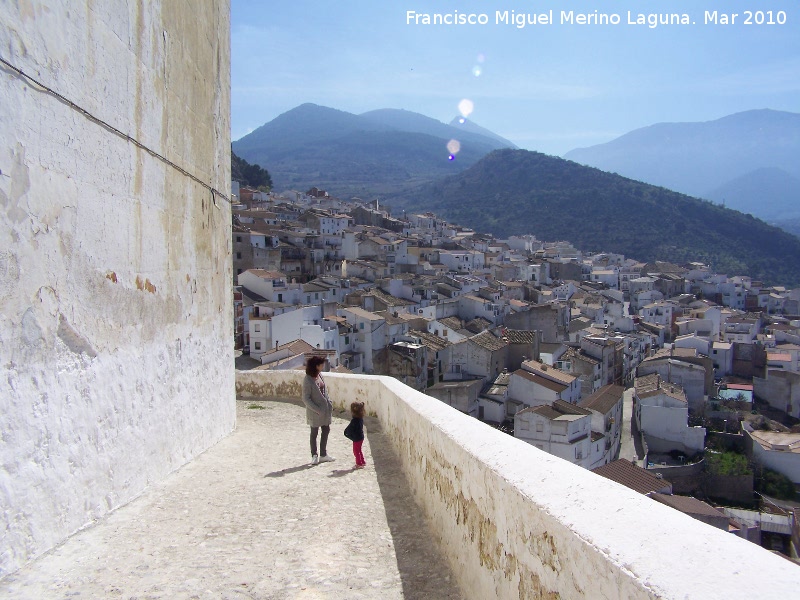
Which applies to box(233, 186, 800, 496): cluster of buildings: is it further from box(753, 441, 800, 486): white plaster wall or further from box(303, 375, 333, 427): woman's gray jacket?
box(303, 375, 333, 427): woman's gray jacket

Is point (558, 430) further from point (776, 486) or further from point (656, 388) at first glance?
A: point (776, 486)

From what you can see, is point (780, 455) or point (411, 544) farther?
point (780, 455)

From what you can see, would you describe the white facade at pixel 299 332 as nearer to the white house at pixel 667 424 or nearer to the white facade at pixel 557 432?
the white facade at pixel 557 432

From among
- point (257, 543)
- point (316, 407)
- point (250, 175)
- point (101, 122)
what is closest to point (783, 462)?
point (316, 407)

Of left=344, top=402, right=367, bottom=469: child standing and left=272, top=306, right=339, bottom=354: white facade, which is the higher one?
left=344, top=402, right=367, bottom=469: child standing

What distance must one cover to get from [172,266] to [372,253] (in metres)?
45.0

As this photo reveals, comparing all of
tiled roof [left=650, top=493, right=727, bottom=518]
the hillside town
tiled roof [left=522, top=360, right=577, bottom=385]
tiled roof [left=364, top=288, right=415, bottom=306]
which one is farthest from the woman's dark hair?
tiled roof [left=364, top=288, right=415, bottom=306]

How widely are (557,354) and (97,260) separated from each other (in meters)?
32.3

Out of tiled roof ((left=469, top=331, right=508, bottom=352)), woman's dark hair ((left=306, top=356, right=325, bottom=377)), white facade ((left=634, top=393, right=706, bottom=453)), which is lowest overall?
white facade ((left=634, top=393, right=706, bottom=453))

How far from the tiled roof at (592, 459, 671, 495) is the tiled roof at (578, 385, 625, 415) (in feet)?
17.0

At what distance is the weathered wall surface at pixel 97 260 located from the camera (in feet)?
9.70

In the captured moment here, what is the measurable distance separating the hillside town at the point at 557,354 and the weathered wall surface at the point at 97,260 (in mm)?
11869

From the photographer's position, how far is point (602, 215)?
108750 millimetres

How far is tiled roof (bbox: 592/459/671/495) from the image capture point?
1894cm
